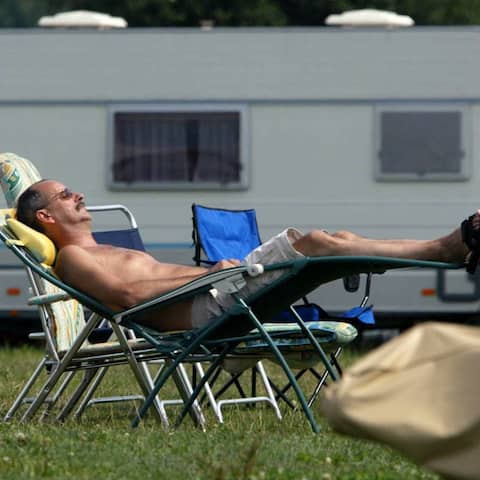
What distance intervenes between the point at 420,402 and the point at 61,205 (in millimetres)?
3217

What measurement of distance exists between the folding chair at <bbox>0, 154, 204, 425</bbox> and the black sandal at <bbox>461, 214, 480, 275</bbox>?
1.34 meters

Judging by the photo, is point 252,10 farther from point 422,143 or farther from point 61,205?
point 61,205

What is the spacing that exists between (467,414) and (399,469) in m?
1.43

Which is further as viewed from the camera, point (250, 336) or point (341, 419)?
point (250, 336)

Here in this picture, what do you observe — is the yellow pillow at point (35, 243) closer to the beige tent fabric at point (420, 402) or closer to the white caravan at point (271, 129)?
the beige tent fabric at point (420, 402)

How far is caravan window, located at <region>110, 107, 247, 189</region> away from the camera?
35.3ft

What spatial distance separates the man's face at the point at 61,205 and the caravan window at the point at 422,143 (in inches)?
210

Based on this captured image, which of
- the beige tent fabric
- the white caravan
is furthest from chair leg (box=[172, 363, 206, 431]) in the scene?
the white caravan

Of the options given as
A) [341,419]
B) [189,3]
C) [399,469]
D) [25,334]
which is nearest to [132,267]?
[399,469]

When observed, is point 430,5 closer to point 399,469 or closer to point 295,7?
point 295,7

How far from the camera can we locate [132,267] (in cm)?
534

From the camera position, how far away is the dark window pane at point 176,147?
10.8 m

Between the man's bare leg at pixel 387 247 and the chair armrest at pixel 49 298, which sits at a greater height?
the man's bare leg at pixel 387 247

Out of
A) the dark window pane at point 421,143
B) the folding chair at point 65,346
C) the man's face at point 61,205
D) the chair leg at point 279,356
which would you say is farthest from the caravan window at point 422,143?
the chair leg at point 279,356
